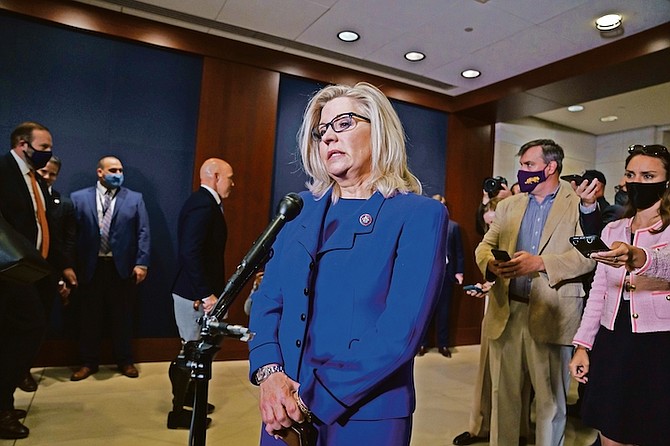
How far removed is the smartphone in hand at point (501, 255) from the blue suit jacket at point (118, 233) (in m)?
3.17

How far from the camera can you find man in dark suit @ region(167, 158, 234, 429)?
296 centimetres

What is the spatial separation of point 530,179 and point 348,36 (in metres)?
2.78

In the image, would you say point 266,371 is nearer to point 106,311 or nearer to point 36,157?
point 36,157

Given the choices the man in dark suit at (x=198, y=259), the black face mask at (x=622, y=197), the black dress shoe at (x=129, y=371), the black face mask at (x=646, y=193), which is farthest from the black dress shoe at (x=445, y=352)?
the black face mask at (x=646, y=193)

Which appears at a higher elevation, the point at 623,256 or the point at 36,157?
the point at 36,157

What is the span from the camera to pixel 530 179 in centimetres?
253

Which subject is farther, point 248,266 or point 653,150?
point 653,150

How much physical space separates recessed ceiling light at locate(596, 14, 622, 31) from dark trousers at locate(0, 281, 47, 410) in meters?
4.88

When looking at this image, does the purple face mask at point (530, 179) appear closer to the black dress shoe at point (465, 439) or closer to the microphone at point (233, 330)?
the black dress shoe at point (465, 439)

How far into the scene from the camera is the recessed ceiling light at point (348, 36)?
177 inches

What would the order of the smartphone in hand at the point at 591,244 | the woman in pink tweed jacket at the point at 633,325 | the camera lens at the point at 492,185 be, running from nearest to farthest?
the smartphone in hand at the point at 591,244 → the woman in pink tweed jacket at the point at 633,325 → the camera lens at the point at 492,185

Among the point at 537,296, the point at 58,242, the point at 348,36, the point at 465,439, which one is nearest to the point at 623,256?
the point at 537,296

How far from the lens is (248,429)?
302 cm

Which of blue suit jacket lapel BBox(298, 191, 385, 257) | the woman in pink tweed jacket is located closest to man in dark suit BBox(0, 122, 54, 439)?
blue suit jacket lapel BBox(298, 191, 385, 257)
